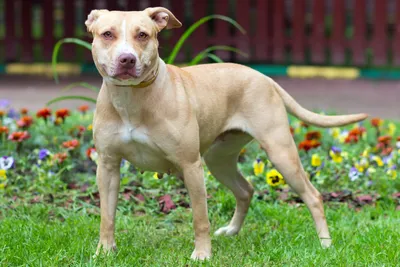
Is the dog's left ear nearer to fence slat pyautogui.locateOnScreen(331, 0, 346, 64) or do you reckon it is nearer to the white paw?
the white paw

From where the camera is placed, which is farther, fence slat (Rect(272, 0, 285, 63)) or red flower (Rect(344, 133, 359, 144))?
fence slat (Rect(272, 0, 285, 63))

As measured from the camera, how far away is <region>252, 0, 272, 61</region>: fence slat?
1316cm

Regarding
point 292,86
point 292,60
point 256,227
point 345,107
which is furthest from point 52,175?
point 292,60

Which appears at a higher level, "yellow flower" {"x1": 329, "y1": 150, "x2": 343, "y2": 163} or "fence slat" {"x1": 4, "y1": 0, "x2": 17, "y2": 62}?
"yellow flower" {"x1": 329, "y1": 150, "x2": 343, "y2": 163}

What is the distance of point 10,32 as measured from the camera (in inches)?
546

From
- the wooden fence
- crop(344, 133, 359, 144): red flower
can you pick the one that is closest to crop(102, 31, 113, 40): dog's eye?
crop(344, 133, 359, 144): red flower

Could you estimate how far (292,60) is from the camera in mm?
13352

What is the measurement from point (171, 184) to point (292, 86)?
637cm

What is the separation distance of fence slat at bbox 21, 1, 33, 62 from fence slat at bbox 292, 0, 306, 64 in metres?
4.55

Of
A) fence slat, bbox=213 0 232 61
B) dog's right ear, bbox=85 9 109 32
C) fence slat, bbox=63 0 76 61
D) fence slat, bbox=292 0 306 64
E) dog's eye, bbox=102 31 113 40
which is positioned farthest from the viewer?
fence slat, bbox=63 0 76 61

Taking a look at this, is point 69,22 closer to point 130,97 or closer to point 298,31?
point 298,31

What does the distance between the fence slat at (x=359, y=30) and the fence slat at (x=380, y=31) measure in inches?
7.6

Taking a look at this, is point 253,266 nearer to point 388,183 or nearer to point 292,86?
point 388,183

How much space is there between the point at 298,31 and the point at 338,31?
0.66 m
